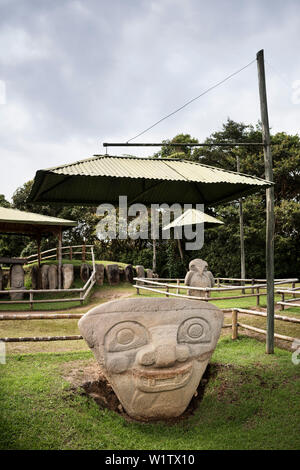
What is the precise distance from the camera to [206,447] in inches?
138

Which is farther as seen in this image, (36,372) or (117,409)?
(36,372)

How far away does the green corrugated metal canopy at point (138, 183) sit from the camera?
4551mm

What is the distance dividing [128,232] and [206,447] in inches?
732

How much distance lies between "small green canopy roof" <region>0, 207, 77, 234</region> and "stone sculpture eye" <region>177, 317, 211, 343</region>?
31.0 ft

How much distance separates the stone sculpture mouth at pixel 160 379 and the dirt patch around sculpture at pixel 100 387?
0.45 m

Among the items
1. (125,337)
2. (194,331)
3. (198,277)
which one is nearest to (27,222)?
(198,277)

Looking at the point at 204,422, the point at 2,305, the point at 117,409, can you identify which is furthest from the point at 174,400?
the point at 2,305

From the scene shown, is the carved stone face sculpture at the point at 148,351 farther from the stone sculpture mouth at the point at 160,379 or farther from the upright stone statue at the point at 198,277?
the upright stone statue at the point at 198,277

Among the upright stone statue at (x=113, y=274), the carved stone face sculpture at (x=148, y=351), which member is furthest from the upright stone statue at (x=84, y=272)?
the carved stone face sculpture at (x=148, y=351)

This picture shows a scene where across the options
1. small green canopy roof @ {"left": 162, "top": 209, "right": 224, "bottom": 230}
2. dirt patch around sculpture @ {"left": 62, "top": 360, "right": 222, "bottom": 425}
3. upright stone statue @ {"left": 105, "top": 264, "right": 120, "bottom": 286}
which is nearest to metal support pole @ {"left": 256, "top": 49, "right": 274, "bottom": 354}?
dirt patch around sculpture @ {"left": 62, "top": 360, "right": 222, "bottom": 425}

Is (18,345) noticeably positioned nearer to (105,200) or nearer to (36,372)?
(36,372)

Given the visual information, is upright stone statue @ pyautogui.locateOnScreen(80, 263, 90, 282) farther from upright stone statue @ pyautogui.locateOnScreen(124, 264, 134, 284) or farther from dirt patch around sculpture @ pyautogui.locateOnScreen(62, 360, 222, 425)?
dirt patch around sculpture @ pyautogui.locateOnScreen(62, 360, 222, 425)

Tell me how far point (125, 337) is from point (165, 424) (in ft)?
3.68
